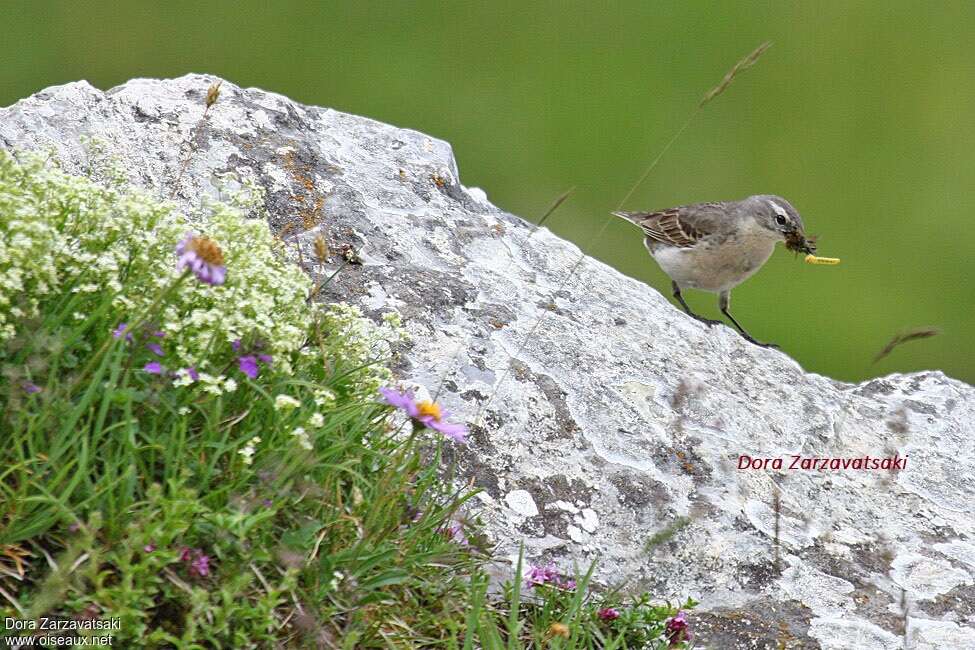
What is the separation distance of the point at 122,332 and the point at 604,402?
213 centimetres

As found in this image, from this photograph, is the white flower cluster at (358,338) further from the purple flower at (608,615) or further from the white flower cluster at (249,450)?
the purple flower at (608,615)

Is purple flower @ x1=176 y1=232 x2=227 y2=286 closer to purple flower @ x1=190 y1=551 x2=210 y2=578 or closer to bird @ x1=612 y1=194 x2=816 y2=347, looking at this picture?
purple flower @ x1=190 y1=551 x2=210 y2=578

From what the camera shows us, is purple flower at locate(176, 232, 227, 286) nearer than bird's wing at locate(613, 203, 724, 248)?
Yes

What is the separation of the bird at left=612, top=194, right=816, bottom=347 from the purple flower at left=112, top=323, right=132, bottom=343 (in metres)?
5.65

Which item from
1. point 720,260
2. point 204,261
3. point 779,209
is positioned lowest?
point 204,261

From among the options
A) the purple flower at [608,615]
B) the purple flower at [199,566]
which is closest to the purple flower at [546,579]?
the purple flower at [608,615]

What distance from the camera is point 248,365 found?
12.5ft

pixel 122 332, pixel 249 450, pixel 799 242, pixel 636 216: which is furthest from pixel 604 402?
pixel 636 216

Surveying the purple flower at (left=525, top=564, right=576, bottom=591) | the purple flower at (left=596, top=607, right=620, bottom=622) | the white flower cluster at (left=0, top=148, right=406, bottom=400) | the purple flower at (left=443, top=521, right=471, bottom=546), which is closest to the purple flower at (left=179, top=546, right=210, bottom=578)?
the white flower cluster at (left=0, top=148, right=406, bottom=400)

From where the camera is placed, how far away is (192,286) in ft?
12.6

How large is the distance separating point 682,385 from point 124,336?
241 centimetres

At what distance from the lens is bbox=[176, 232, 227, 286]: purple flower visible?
3.36 m

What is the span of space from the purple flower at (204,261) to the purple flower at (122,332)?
30cm

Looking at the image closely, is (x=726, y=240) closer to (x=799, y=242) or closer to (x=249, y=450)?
(x=799, y=242)
